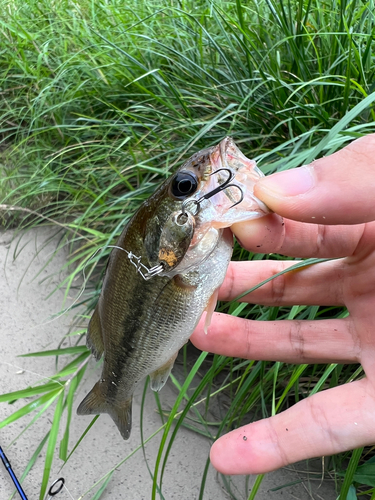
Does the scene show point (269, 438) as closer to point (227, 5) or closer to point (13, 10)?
point (227, 5)

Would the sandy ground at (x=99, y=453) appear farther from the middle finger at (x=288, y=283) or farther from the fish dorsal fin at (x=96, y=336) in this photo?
the middle finger at (x=288, y=283)

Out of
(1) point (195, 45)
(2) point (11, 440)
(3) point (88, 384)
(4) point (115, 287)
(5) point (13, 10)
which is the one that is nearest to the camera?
(4) point (115, 287)

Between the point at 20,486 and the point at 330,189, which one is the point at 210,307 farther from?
the point at 20,486

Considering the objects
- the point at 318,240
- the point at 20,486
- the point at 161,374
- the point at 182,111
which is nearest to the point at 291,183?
the point at 318,240

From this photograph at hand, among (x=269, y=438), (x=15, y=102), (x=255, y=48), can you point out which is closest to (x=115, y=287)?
(x=269, y=438)

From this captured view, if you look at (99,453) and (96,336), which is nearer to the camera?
(96,336)

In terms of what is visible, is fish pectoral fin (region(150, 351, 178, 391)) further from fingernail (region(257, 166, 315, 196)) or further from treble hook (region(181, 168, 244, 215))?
fingernail (region(257, 166, 315, 196))

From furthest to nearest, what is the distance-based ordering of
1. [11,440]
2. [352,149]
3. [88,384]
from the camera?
1. [88,384]
2. [11,440]
3. [352,149]

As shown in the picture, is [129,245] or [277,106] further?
[277,106]
